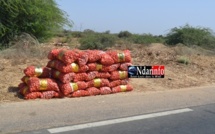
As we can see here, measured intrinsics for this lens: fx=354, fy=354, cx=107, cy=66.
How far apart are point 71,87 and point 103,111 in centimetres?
139

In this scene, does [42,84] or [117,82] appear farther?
[117,82]

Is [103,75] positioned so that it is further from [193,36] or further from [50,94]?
[193,36]

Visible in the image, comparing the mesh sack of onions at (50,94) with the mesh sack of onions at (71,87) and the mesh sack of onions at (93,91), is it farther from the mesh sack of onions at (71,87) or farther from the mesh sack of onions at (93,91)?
the mesh sack of onions at (93,91)

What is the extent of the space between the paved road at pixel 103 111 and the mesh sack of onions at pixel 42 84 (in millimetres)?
339

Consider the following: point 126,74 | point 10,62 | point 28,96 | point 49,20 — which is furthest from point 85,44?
point 28,96

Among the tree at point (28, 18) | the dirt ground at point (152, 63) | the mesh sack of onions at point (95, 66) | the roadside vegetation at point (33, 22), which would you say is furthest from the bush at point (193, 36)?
the mesh sack of onions at point (95, 66)

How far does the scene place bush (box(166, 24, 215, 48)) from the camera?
2303cm

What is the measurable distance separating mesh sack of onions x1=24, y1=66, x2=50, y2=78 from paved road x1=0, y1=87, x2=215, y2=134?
770 mm

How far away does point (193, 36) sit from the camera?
23.1m

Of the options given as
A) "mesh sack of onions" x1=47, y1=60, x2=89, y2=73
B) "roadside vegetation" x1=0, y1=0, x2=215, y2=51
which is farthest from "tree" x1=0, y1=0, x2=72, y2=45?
"mesh sack of onions" x1=47, y1=60, x2=89, y2=73

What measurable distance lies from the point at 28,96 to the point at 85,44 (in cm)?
1346

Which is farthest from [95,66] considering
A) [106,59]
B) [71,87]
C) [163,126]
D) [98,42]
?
[98,42]

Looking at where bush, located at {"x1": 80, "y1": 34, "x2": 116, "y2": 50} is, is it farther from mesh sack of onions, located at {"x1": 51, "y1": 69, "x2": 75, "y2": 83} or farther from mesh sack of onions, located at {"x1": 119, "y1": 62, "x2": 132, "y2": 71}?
mesh sack of onions, located at {"x1": 51, "y1": 69, "x2": 75, "y2": 83}

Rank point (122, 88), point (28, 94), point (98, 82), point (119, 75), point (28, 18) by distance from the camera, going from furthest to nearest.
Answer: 1. point (28, 18)
2. point (122, 88)
3. point (119, 75)
4. point (98, 82)
5. point (28, 94)
